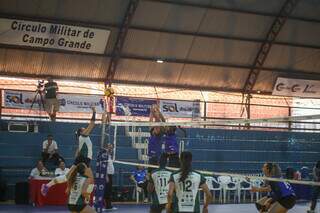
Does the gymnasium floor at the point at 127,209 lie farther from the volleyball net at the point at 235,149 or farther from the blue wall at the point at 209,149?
the volleyball net at the point at 235,149

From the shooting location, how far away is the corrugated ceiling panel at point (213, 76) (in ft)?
83.6

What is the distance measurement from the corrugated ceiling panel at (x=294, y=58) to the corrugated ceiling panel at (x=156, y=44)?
4.47 meters

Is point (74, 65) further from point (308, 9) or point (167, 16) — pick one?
point (308, 9)

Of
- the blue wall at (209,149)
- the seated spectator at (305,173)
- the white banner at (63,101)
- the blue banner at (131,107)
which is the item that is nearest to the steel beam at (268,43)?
the blue wall at (209,149)

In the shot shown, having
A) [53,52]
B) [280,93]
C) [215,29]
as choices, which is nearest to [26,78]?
[53,52]

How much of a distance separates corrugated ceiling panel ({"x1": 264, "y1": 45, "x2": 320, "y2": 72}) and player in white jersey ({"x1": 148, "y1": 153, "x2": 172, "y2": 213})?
58.6 ft

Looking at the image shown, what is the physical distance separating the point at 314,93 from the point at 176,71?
7.46 meters

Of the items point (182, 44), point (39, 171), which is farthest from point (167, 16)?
point (39, 171)

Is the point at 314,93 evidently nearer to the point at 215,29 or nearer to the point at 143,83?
the point at 215,29

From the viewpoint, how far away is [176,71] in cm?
2512

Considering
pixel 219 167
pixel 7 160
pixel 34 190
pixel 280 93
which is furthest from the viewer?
pixel 280 93

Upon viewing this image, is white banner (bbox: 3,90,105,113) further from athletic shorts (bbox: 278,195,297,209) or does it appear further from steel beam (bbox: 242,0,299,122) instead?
athletic shorts (bbox: 278,195,297,209)

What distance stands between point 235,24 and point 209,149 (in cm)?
678

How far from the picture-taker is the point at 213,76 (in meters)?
26.0
